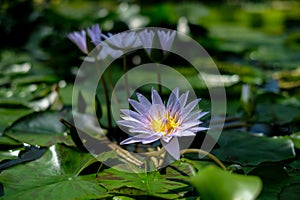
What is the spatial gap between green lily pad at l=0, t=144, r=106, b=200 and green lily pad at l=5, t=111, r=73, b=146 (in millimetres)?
102

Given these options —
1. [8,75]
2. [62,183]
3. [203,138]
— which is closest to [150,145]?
[203,138]

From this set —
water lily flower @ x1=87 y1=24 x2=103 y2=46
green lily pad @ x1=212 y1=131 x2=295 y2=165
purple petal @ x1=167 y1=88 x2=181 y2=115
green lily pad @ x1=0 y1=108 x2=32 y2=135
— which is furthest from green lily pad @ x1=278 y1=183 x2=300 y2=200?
green lily pad @ x1=0 y1=108 x2=32 y2=135

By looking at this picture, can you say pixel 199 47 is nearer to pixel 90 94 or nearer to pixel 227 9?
pixel 90 94

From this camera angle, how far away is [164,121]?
932 mm

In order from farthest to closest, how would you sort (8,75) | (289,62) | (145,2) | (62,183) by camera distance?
(145,2), (289,62), (8,75), (62,183)

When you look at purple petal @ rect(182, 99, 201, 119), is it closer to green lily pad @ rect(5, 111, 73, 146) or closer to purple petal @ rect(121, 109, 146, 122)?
purple petal @ rect(121, 109, 146, 122)

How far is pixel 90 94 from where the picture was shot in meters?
1.68

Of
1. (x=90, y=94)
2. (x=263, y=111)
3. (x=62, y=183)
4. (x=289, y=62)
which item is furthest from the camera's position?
(x=289, y=62)

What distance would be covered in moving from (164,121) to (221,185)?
9.4 inches

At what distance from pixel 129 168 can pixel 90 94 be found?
27.7 inches

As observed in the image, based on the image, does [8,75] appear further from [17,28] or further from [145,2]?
[145,2]

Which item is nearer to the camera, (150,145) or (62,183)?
(62,183)

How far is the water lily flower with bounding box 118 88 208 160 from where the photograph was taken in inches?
36.5

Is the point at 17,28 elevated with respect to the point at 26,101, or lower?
elevated
